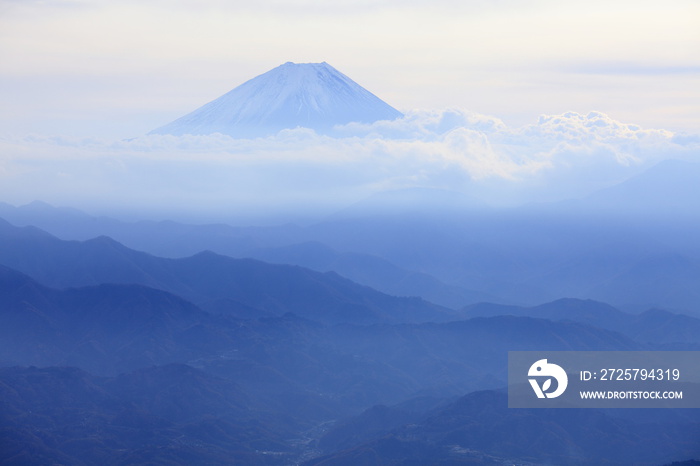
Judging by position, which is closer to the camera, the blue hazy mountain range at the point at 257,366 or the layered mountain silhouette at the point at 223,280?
the blue hazy mountain range at the point at 257,366

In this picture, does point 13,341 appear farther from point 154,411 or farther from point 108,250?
point 108,250

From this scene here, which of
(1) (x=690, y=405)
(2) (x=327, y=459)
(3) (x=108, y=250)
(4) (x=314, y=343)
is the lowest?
(2) (x=327, y=459)

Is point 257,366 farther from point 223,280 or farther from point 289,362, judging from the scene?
point 223,280

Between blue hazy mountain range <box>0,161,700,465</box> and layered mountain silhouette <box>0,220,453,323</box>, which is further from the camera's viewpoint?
layered mountain silhouette <box>0,220,453,323</box>

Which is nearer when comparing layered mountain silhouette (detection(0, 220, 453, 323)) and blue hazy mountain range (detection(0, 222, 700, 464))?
blue hazy mountain range (detection(0, 222, 700, 464))

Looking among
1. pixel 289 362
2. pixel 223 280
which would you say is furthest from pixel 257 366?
pixel 223 280

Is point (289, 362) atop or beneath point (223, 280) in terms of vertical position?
beneath

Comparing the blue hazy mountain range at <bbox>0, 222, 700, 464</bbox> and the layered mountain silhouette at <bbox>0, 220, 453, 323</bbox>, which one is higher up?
the layered mountain silhouette at <bbox>0, 220, 453, 323</bbox>

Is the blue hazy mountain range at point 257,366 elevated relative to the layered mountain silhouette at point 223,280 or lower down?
lower down

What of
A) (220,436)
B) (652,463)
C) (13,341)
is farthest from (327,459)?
(13,341)

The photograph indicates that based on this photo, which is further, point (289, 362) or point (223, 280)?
point (223, 280)

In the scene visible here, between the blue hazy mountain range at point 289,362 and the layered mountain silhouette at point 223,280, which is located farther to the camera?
the layered mountain silhouette at point 223,280
